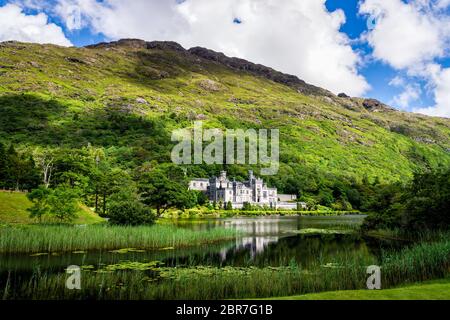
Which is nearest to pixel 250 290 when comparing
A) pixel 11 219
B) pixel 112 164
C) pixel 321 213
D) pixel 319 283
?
pixel 319 283

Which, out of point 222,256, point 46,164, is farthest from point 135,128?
point 222,256

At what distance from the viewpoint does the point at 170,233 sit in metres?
28.1

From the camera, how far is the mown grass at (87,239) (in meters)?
22.4

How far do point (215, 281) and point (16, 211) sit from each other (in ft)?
89.7

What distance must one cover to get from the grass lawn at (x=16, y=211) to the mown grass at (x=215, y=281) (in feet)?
62.7

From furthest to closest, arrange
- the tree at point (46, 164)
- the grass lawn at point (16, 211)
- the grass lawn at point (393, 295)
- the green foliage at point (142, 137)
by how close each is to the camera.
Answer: the green foliage at point (142, 137)
the tree at point (46, 164)
the grass lawn at point (16, 211)
the grass lawn at point (393, 295)

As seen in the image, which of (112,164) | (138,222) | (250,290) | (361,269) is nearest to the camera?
(250,290)

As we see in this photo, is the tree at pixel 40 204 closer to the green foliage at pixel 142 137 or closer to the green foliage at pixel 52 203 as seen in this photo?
the green foliage at pixel 52 203

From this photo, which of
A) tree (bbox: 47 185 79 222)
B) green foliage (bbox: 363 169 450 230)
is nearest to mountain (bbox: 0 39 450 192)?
tree (bbox: 47 185 79 222)

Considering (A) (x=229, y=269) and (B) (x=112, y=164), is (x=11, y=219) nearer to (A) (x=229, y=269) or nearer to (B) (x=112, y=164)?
(A) (x=229, y=269)

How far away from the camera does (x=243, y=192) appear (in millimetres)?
117875

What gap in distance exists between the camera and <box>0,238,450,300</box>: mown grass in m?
13.3

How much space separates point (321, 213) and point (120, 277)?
285 feet

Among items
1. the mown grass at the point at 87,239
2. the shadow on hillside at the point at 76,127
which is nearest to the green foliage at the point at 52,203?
the mown grass at the point at 87,239
